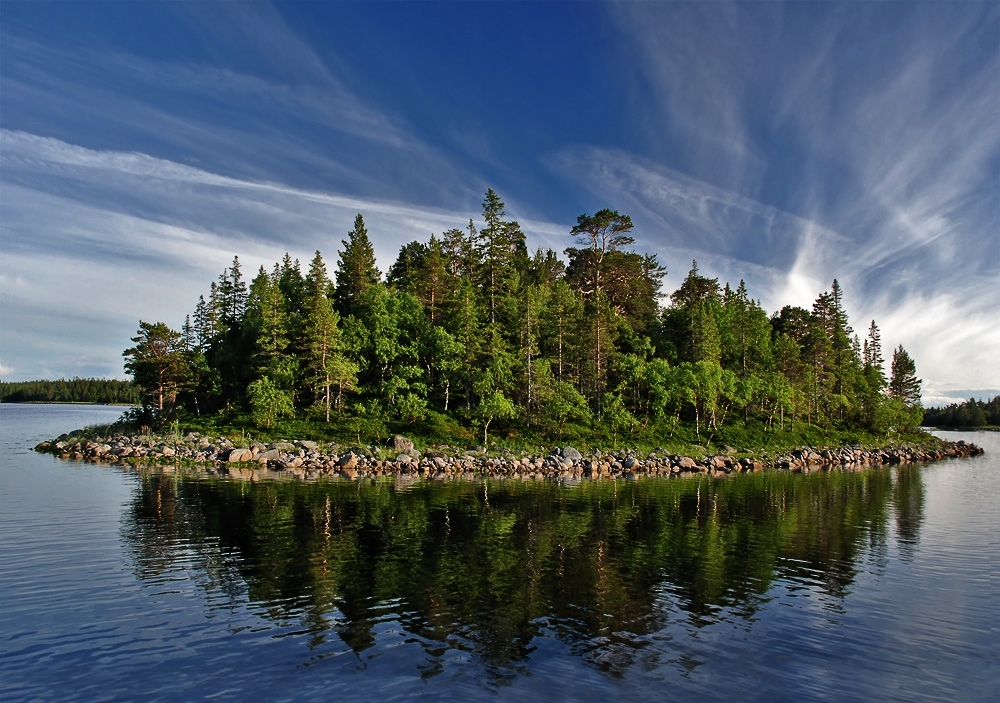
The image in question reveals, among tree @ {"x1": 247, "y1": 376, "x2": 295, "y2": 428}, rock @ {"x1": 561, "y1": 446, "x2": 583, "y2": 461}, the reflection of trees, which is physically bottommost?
the reflection of trees

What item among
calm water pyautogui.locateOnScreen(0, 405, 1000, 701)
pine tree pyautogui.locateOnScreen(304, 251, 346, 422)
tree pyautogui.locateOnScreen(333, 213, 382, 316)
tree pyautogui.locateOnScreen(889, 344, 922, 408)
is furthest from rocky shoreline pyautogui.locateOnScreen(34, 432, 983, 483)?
tree pyautogui.locateOnScreen(889, 344, 922, 408)

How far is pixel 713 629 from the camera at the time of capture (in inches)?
602

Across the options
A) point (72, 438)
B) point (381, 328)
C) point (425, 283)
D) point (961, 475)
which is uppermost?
point (425, 283)

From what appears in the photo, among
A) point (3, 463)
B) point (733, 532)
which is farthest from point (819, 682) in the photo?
point (3, 463)

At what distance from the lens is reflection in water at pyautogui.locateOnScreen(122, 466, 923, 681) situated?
49.2 ft

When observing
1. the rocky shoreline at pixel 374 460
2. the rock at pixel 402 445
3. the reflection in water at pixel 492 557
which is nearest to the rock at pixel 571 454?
the rocky shoreline at pixel 374 460

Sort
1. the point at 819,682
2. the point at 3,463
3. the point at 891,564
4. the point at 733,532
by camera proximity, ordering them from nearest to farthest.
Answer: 1. the point at 819,682
2. the point at 891,564
3. the point at 733,532
4. the point at 3,463

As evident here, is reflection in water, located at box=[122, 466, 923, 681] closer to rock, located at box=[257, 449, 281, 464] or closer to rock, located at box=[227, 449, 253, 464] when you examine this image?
rock, located at box=[227, 449, 253, 464]

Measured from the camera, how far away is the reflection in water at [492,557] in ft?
49.2

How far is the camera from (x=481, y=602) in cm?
1675

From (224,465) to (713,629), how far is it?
4463 centimetres

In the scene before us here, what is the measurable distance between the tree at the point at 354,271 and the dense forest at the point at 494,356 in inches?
9.2

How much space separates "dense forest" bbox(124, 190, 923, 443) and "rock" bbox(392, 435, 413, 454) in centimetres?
375

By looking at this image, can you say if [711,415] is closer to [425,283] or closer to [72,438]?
[425,283]
